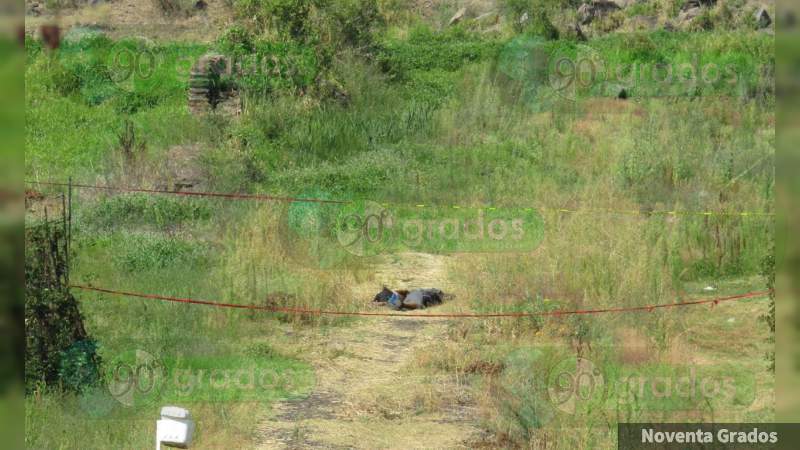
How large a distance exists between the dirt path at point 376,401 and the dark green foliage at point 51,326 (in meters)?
1.14

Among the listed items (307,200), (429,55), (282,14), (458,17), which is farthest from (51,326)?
(458,17)

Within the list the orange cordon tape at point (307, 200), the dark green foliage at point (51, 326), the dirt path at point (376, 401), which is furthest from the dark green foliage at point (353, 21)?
the dark green foliage at point (51, 326)

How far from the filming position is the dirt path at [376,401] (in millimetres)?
5809

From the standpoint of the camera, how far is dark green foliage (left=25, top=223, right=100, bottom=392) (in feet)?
19.1

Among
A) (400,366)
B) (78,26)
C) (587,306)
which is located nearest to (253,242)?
(400,366)

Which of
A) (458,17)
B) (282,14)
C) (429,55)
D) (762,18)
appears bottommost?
(429,55)

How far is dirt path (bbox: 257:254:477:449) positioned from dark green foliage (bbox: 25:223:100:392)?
3.75 feet

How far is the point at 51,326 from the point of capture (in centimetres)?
606

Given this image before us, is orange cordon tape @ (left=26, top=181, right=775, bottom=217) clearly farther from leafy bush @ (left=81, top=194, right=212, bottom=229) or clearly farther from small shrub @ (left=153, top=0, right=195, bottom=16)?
small shrub @ (left=153, top=0, right=195, bottom=16)

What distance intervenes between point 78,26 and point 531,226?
12326mm

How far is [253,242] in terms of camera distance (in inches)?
349

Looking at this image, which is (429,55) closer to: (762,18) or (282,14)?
(282,14)

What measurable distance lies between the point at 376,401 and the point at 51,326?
199 centimetres

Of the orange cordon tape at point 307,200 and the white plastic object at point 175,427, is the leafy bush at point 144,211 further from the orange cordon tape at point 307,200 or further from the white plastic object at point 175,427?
the white plastic object at point 175,427
